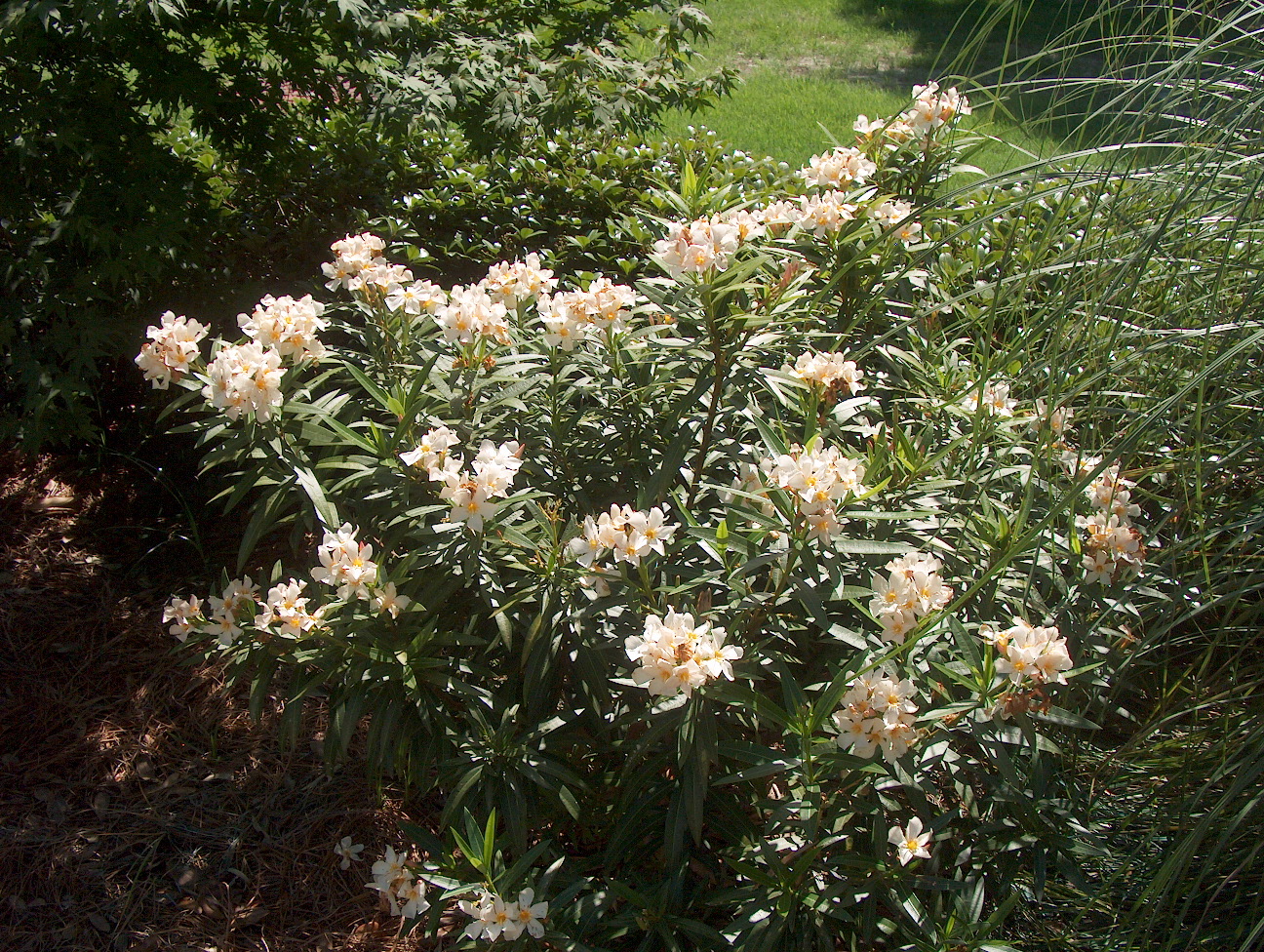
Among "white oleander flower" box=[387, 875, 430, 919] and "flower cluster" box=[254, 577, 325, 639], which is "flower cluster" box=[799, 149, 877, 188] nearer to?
"flower cluster" box=[254, 577, 325, 639]

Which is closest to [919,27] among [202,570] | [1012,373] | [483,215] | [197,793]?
[483,215]

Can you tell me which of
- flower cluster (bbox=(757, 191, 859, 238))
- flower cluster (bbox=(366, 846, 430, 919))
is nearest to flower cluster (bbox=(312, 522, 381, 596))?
flower cluster (bbox=(366, 846, 430, 919))

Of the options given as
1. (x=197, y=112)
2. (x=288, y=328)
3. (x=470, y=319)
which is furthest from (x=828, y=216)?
(x=197, y=112)

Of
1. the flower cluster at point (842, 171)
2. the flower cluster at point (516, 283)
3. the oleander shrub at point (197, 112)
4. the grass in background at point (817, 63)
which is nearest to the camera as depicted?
the flower cluster at point (516, 283)

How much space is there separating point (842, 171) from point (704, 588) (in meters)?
1.11

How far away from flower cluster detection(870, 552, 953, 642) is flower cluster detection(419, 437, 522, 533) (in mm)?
671

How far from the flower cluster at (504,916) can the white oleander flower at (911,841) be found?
0.60 metres

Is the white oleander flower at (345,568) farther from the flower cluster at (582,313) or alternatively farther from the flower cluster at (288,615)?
the flower cluster at (582,313)

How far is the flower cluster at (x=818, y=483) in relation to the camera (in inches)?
61.0

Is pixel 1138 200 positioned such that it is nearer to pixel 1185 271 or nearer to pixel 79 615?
pixel 1185 271

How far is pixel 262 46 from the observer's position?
3.48 meters

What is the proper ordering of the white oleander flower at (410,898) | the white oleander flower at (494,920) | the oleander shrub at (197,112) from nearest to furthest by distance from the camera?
the white oleander flower at (494,920) < the white oleander flower at (410,898) < the oleander shrub at (197,112)

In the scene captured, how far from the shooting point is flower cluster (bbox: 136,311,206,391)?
6.36ft

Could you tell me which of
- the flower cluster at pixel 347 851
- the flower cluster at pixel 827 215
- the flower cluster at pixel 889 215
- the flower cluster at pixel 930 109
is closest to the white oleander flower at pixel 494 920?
the flower cluster at pixel 347 851
